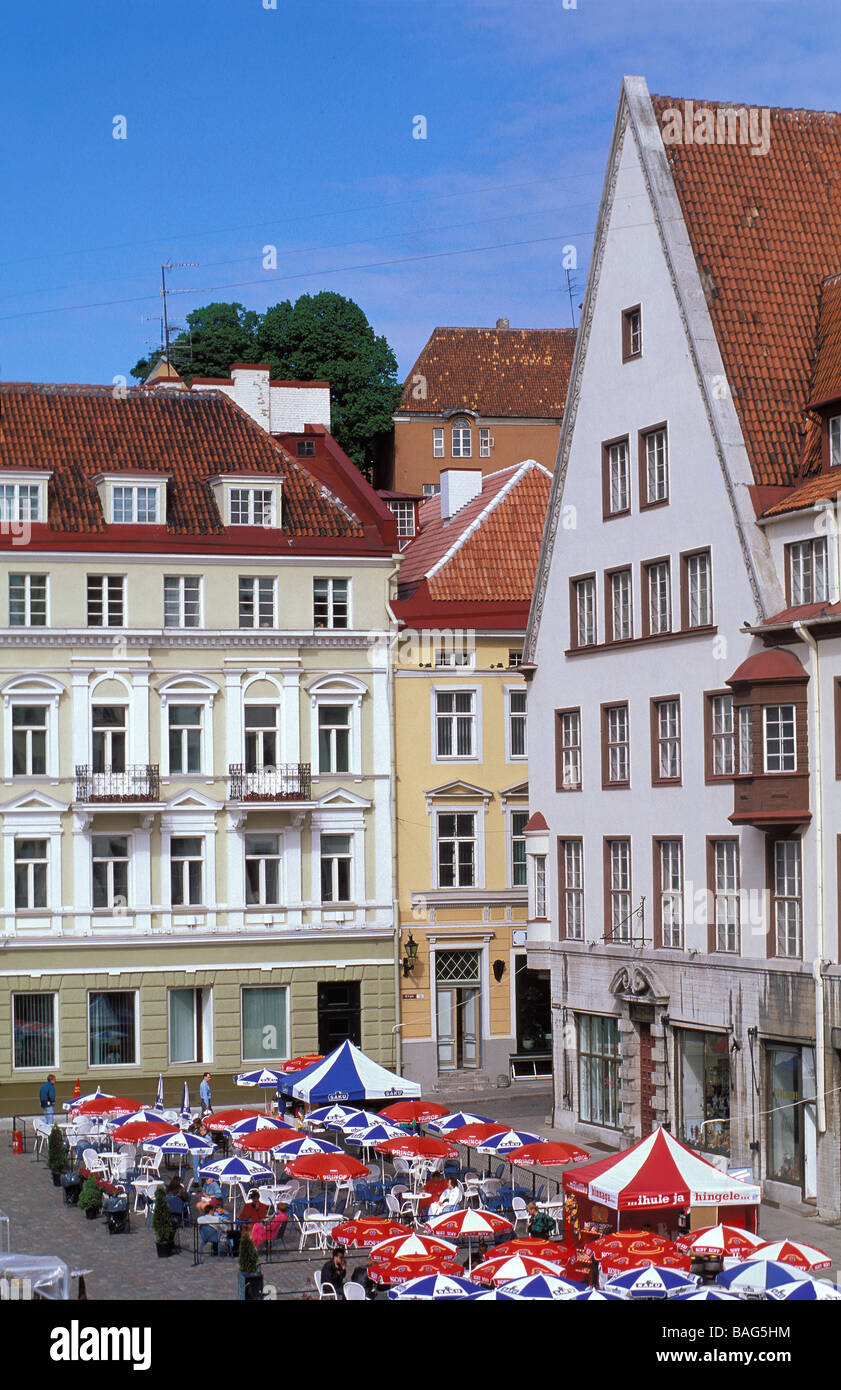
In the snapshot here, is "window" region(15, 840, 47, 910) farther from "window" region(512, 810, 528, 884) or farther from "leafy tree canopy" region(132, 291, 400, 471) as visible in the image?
"leafy tree canopy" region(132, 291, 400, 471)

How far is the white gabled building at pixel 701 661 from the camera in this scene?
3619cm

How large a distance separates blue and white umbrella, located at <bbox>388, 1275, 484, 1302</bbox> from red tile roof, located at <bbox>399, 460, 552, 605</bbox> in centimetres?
3319

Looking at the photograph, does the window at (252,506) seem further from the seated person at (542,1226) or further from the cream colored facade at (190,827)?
the seated person at (542,1226)

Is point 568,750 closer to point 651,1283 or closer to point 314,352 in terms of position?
point 651,1283

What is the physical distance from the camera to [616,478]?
44031 mm

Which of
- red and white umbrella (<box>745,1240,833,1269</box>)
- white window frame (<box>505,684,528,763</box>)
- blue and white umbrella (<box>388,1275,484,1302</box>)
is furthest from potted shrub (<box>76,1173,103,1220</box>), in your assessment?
white window frame (<box>505,684,528,763</box>)

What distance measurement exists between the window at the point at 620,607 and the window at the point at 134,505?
15.4m

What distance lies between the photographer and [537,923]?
4725 centimetres

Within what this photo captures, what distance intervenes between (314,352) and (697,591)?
48.3 metres

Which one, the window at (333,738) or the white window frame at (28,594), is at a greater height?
the white window frame at (28,594)

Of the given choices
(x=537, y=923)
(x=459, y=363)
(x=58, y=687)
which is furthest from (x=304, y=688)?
(x=459, y=363)

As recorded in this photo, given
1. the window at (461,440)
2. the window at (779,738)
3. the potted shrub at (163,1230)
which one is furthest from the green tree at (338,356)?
the potted shrub at (163,1230)

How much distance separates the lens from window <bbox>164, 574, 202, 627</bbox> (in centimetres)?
5366
